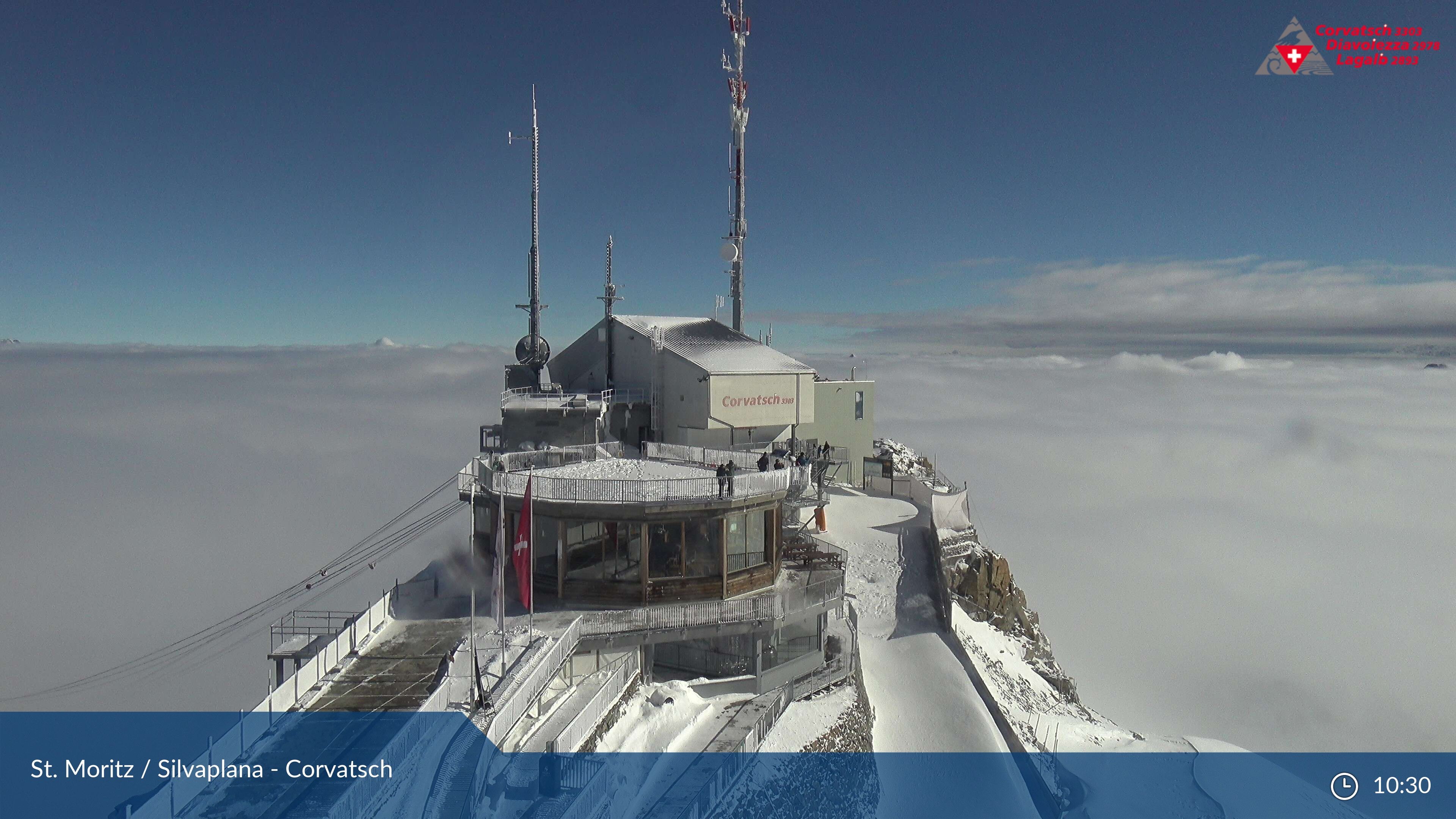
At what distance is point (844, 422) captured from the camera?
135ft

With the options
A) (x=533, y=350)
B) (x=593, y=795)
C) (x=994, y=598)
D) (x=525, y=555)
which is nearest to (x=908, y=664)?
(x=994, y=598)

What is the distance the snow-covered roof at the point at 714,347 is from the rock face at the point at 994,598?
1024 cm

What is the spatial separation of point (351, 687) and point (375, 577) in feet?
260

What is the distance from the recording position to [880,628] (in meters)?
24.6

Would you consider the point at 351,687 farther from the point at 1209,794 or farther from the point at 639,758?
the point at 1209,794

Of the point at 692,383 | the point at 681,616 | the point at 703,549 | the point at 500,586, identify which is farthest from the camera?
the point at 692,383

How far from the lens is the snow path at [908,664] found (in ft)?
57.9

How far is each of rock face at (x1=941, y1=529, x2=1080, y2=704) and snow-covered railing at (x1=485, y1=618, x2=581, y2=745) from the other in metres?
15.7

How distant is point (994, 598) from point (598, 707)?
18.4m

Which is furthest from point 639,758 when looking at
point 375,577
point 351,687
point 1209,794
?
point 375,577

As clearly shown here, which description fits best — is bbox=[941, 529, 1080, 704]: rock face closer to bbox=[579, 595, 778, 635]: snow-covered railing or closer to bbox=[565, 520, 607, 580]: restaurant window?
bbox=[579, 595, 778, 635]: snow-covered railing

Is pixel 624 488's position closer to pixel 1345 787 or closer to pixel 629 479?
pixel 629 479

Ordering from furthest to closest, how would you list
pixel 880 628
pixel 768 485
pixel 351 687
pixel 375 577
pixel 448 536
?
pixel 375 577, pixel 448 536, pixel 880 628, pixel 768 485, pixel 351 687

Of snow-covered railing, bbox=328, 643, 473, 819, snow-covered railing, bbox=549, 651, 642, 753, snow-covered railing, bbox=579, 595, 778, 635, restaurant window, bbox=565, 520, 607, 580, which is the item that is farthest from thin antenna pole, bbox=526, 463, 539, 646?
snow-covered railing, bbox=549, 651, 642, 753
